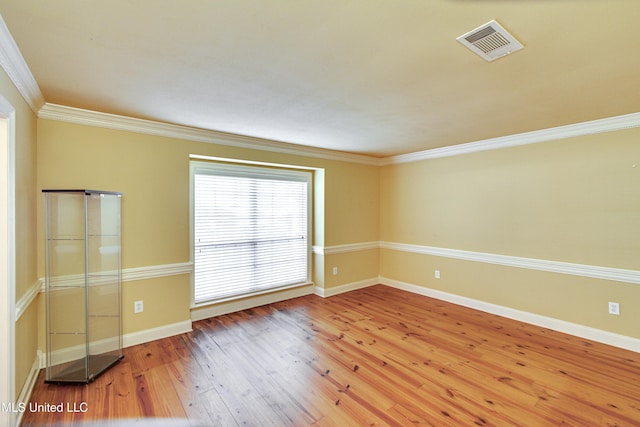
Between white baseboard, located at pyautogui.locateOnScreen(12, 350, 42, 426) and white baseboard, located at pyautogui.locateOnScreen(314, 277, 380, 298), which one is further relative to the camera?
white baseboard, located at pyautogui.locateOnScreen(314, 277, 380, 298)

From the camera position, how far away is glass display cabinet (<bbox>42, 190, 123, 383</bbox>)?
8.30 feet

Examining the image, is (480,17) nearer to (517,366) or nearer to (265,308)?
(517,366)

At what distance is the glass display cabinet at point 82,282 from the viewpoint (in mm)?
2529

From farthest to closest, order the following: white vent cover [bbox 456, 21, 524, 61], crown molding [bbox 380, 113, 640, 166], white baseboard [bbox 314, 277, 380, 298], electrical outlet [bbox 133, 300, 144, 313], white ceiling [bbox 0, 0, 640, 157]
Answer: white baseboard [bbox 314, 277, 380, 298] → electrical outlet [bbox 133, 300, 144, 313] → crown molding [bbox 380, 113, 640, 166] → white vent cover [bbox 456, 21, 524, 61] → white ceiling [bbox 0, 0, 640, 157]

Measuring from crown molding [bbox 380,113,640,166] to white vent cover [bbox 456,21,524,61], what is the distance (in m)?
2.32

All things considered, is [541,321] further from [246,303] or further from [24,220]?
[24,220]

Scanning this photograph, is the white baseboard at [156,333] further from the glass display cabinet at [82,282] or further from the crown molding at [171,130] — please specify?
the crown molding at [171,130]

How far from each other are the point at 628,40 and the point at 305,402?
10.1 ft

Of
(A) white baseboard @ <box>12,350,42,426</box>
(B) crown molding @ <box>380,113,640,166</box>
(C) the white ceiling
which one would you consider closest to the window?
(C) the white ceiling

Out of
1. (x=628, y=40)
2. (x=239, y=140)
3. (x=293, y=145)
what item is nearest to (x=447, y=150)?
(x=293, y=145)

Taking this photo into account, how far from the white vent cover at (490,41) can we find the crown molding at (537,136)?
2322 mm

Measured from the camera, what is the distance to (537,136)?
3488mm

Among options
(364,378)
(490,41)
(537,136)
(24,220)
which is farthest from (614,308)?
(24,220)

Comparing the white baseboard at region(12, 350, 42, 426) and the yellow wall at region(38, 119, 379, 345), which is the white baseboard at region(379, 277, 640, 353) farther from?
the white baseboard at region(12, 350, 42, 426)
